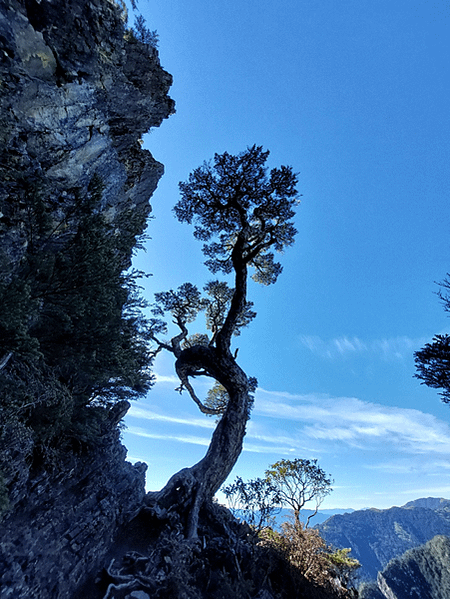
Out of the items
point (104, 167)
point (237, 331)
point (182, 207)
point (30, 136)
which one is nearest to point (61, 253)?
point (30, 136)

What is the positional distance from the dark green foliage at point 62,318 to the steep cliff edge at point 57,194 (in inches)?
4.8

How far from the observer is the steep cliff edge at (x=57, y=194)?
754cm

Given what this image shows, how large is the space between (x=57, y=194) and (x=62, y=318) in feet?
18.4

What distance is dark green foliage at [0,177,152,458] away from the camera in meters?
7.36

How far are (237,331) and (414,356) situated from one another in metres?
10.7

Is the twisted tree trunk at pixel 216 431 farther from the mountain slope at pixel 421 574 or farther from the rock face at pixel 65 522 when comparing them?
the mountain slope at pixel 421 574

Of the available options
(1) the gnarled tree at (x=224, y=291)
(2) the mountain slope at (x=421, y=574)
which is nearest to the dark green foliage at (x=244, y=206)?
(1) the gnarled tree at (x=224, y=291)

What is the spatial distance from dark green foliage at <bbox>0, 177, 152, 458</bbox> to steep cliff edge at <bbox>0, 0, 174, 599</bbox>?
122 mm

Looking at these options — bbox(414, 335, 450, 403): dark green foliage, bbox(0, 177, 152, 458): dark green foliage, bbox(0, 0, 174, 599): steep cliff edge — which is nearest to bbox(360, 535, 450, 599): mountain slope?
bbox(414, 335, 450, 403): dark green foliage

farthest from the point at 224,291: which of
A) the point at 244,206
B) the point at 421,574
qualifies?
the point at 421,574

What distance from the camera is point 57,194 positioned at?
35.6 ft

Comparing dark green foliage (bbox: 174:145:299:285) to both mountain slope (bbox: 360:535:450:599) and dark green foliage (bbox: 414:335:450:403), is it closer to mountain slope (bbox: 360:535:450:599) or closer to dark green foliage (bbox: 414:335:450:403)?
dark green foliage (bbox: 414:335:450:403)

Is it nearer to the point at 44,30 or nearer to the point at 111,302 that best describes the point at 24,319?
the point at 111,302

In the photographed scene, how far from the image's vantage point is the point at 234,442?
13.6 metres
